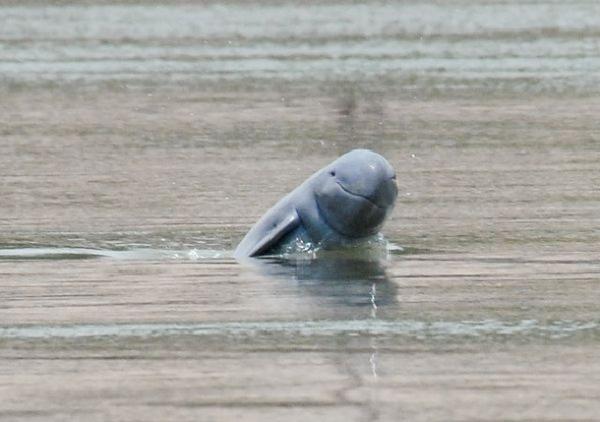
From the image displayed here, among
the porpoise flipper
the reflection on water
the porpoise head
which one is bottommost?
the reflection on water

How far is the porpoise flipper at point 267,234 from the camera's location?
11422mm

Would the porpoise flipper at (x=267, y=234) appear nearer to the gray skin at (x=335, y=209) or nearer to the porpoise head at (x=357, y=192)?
the gray skin at (x=335, y=209)

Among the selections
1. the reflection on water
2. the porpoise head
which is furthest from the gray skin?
the reflection on water

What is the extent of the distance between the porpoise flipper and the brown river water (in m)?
0.18

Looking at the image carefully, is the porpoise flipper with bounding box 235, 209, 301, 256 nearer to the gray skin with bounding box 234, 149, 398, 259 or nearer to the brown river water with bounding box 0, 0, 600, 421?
the gray skin with bounding box 234, 149, 398, 259

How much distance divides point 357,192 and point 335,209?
246 mm

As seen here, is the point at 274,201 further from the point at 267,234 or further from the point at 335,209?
the point at 335,209

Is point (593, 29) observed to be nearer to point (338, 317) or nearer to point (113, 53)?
point (113, 53)

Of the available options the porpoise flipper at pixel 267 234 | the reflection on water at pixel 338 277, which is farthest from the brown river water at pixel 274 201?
the porpoise flipper at pixel 267 234

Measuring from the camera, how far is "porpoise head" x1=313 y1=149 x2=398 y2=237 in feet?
36.7

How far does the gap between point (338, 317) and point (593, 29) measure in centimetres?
1512

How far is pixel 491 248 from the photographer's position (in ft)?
38.3

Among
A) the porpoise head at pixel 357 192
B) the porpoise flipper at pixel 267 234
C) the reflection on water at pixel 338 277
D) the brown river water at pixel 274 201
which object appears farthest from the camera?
the porpoise flipper at pixel 267 234

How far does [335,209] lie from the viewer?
1137 centimetres
